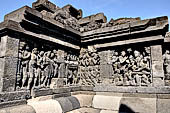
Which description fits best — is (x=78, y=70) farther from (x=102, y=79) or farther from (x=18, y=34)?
(x=18, y=34)

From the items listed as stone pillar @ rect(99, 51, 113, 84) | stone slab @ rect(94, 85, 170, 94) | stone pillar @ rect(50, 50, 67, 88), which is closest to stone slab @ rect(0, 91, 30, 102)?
stone pillar @ rect(50, 50, 67, 88)

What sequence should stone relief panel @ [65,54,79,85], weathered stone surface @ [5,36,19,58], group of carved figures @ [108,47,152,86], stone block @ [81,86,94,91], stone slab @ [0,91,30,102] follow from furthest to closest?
stone relief panel @ [65,54,79,85] < stone block @ [81,86,94,91] < group of carved figures @ [108,47,152,86] < weathered stone surface @ [5,36,19,58] < stone slab @ [0,91,30,102]

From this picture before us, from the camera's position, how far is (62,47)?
15.1 ft

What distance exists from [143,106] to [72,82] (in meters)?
2.36

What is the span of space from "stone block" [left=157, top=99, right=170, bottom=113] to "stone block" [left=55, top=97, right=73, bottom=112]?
85.9 inches

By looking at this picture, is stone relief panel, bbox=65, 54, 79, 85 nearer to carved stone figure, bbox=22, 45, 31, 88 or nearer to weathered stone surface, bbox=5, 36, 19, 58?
carved stone figure, bbox=22, 45, 31, 88

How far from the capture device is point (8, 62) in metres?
3.10

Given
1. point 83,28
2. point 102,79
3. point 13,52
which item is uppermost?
point 83,28

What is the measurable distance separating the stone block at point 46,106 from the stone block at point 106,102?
1.08 m

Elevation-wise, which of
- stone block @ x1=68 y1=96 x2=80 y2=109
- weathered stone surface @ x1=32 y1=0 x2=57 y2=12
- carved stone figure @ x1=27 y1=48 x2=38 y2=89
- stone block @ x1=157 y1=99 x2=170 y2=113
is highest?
weathered stone surface @ x1=32 y1=0 x2=57 y2=12

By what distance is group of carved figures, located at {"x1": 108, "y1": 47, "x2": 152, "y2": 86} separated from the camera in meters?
4.02

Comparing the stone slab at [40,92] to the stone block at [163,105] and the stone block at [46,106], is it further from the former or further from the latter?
the stone block at [163,105]

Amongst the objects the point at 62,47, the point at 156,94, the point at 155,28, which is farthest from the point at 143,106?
the point at 62,47

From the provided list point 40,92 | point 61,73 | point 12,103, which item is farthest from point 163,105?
point 12,103
